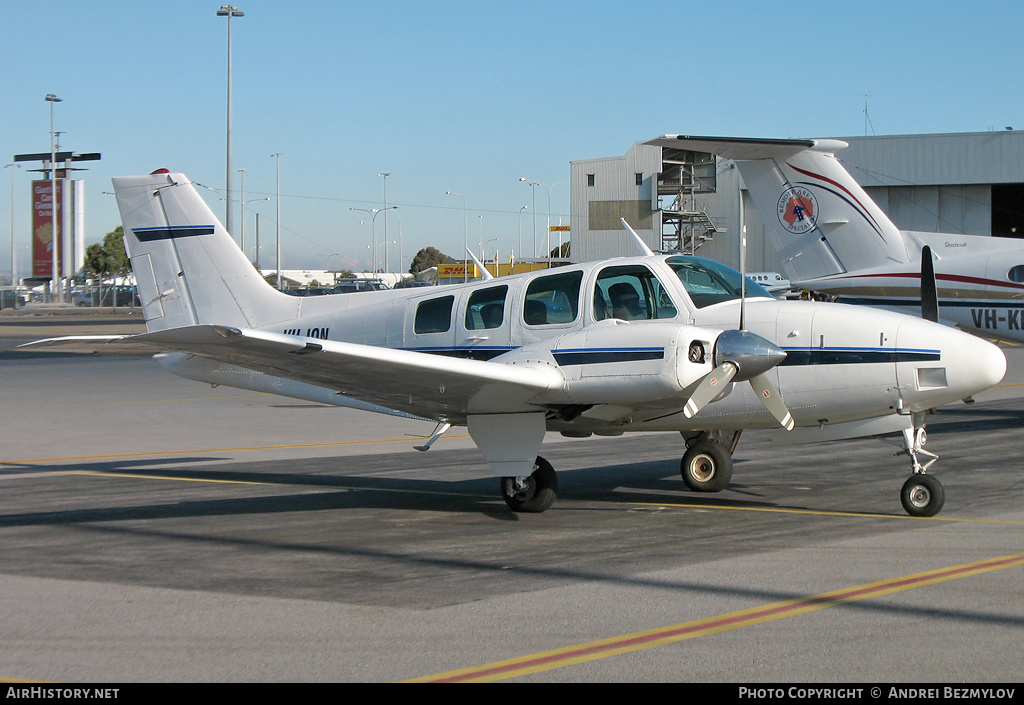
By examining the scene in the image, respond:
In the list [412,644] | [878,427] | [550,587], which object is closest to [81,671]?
[412,644]

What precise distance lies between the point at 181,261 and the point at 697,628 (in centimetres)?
874

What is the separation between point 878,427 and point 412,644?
221 inches

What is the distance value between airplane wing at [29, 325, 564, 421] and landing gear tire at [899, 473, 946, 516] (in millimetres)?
3434

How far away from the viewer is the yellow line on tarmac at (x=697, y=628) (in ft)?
16.4

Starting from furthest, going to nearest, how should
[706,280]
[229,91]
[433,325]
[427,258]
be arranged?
[427,258] < [229,91] < [433,325] < [706,280]

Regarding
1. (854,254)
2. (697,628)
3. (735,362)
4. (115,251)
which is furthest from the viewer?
(115,251)

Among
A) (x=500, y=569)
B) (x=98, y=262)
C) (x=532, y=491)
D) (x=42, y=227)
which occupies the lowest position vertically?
(x=500, y=569)

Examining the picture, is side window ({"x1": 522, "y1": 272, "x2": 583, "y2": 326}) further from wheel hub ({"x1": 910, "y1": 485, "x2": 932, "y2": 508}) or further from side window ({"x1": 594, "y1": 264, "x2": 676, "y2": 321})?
wheel hub ({"x1": 910, "y1": 485, "x2": 932, "y2": 508})

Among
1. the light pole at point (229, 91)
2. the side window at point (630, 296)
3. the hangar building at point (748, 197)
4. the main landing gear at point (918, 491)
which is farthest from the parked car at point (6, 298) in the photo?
the main landing gear at point (918, 491)

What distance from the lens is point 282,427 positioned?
58.0 ft

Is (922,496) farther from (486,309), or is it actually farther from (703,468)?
(486,309)

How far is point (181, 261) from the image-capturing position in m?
12.1

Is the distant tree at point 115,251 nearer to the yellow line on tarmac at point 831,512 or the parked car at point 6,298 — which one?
the parked car at point 6,298

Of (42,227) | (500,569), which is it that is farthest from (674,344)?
(42,227)
